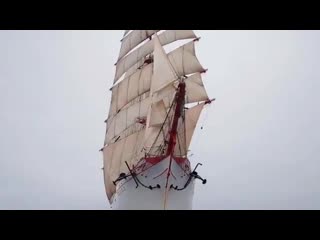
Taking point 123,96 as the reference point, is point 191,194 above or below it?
below

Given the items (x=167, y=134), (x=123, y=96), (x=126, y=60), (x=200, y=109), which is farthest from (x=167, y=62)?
(x=126, y=60)

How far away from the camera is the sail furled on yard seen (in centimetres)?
2370

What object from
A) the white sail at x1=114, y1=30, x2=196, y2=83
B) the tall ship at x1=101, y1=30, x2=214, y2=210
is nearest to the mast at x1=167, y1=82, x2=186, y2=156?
the tall ship at x1=101, y1=30, x2=214, y2=210

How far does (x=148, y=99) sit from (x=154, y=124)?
788cm

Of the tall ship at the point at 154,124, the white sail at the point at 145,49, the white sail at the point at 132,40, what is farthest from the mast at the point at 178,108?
the white sail at the point at 132,40

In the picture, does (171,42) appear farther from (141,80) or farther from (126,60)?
(126,60)

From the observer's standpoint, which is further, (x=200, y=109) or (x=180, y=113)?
(x=200, y=109)

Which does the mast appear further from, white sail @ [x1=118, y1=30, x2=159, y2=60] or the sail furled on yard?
white sail @ [x1=118, y1=30, x2=159, y2=60]

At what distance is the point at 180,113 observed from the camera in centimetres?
Answer: 2323

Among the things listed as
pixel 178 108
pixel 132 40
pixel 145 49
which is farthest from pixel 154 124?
pixel 132 40

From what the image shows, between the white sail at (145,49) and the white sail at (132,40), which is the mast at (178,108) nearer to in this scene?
the white sail at (145,49)

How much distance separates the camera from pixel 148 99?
31734 millimetres

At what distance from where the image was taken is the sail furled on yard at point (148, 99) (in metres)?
23.7
